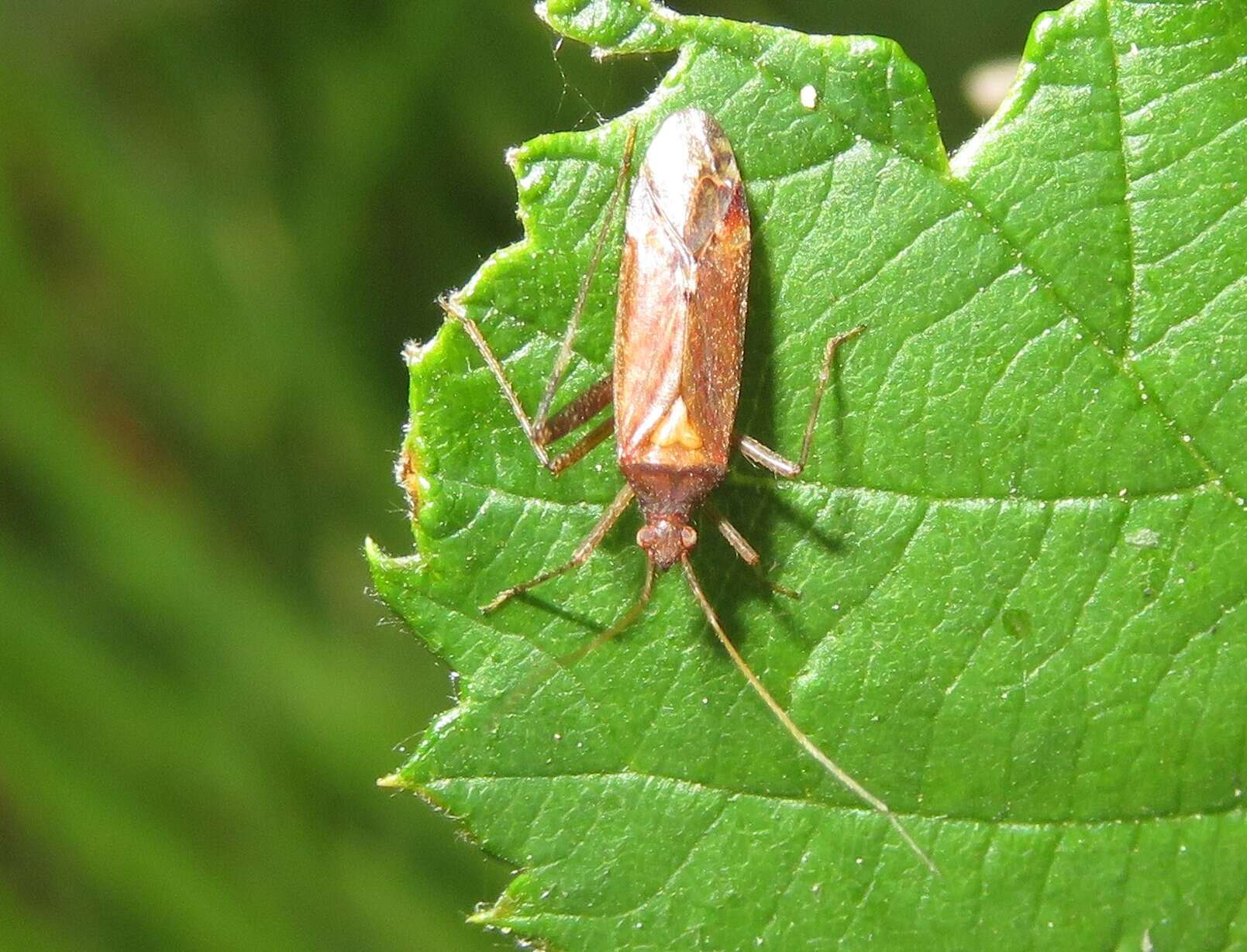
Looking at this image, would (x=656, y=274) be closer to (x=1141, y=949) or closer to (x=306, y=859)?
(x=1141, y=949)

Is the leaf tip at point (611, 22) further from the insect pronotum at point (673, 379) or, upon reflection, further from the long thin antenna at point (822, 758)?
the long thin antenna at point (822, 758)

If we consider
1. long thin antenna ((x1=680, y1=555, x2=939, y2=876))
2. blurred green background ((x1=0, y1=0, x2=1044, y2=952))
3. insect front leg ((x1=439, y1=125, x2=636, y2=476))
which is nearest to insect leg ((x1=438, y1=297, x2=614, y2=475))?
insect front leg ((x1=439, y1=125, x2=636, y2=476))

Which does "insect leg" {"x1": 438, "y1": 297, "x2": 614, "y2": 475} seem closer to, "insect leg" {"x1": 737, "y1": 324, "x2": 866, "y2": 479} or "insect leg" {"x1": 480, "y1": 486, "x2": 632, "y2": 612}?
"insect leg" {"x1": 480, "y1": 486, "x2": 632, "y2": 612}

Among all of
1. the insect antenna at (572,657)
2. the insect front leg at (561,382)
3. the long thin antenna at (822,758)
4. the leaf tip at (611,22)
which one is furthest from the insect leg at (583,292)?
the long thin antenna at (822,758)

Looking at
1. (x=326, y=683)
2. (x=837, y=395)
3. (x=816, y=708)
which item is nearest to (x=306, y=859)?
(x=326, y=683)

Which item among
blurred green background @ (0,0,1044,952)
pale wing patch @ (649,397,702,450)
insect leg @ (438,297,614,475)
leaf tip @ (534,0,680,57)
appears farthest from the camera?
blurred green background @ (0,0,1044,952)
